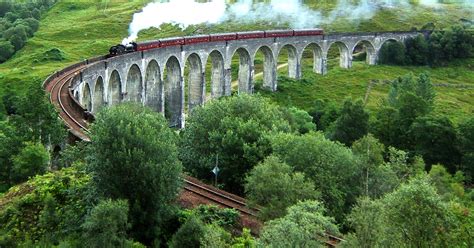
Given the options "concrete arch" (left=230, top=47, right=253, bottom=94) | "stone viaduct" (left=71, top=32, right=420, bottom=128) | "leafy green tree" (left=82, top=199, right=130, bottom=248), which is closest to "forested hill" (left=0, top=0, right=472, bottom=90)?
"stone viaduct" (left=71, top=32, right=420, bottom=128)

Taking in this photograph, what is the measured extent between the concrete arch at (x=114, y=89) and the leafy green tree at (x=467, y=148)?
38.1 m

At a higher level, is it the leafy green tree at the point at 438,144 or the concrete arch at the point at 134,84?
the concrete arch at the point at 134,84

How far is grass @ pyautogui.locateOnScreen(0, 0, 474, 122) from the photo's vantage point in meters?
91.3

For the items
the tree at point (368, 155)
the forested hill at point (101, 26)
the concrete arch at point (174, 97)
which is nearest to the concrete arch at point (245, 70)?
the concrete arch at point (174, 97)

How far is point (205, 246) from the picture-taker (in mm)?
20750

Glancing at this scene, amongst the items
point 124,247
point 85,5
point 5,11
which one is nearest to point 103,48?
point 5,11

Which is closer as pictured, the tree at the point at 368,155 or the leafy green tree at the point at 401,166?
the tree at the point at 368,155

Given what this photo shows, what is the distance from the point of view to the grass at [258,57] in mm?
91312

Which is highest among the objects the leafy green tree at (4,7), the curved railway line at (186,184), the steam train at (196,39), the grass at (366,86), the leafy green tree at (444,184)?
the leafy green tree at (4,7)

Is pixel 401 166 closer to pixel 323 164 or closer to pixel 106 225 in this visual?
pixel 323 164

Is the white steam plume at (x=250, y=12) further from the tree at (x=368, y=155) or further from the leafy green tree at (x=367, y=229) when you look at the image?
the leafy green tree at (x=367, y=229)

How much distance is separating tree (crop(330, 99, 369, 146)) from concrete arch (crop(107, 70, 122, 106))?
24904 mm

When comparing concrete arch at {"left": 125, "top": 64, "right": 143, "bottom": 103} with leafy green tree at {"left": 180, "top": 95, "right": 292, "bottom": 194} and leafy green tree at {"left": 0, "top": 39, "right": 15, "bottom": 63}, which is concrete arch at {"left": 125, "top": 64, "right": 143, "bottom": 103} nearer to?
leafy green tree at {"left": 180, "top": 95, "right": 292, "bottom": 194}

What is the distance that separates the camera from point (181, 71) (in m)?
74.2
